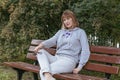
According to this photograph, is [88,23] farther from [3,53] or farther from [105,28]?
[3,53]

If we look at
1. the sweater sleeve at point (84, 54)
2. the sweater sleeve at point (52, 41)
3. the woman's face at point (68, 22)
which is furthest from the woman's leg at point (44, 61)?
the woman's face at point (68, 22)

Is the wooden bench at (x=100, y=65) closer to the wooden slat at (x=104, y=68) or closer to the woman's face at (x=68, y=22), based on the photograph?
the wooden slat at (x=104, y=68)

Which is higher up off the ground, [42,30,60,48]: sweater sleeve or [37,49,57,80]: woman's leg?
[42,30,60,48]: sweater sleeve

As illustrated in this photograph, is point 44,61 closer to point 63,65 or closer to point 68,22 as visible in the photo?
point 63,65

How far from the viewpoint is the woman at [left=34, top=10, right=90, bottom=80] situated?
5423 millimetres

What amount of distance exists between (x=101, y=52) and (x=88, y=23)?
177 centimetres

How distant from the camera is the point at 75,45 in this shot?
570cm

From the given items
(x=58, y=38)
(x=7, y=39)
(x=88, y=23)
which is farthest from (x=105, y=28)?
(x=7, y=39)

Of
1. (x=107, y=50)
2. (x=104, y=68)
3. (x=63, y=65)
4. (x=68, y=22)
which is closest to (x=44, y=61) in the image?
(x=63, y=65)

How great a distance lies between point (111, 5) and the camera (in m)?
7.05

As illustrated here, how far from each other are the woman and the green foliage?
4.02 ft

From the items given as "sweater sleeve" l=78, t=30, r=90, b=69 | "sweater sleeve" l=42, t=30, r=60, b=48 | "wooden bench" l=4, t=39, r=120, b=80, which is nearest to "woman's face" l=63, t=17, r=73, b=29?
"sweater sleeve" l=42, t=30, r=60, b=48

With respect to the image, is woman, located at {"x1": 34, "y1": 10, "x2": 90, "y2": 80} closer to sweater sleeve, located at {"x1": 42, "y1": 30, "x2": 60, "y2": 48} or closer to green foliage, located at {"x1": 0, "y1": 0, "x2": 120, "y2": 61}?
sweater sleeve, located at {"x1": 42, "y1": 30, "x2": 60, "y2": 48}

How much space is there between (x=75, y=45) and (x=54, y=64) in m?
0.52
